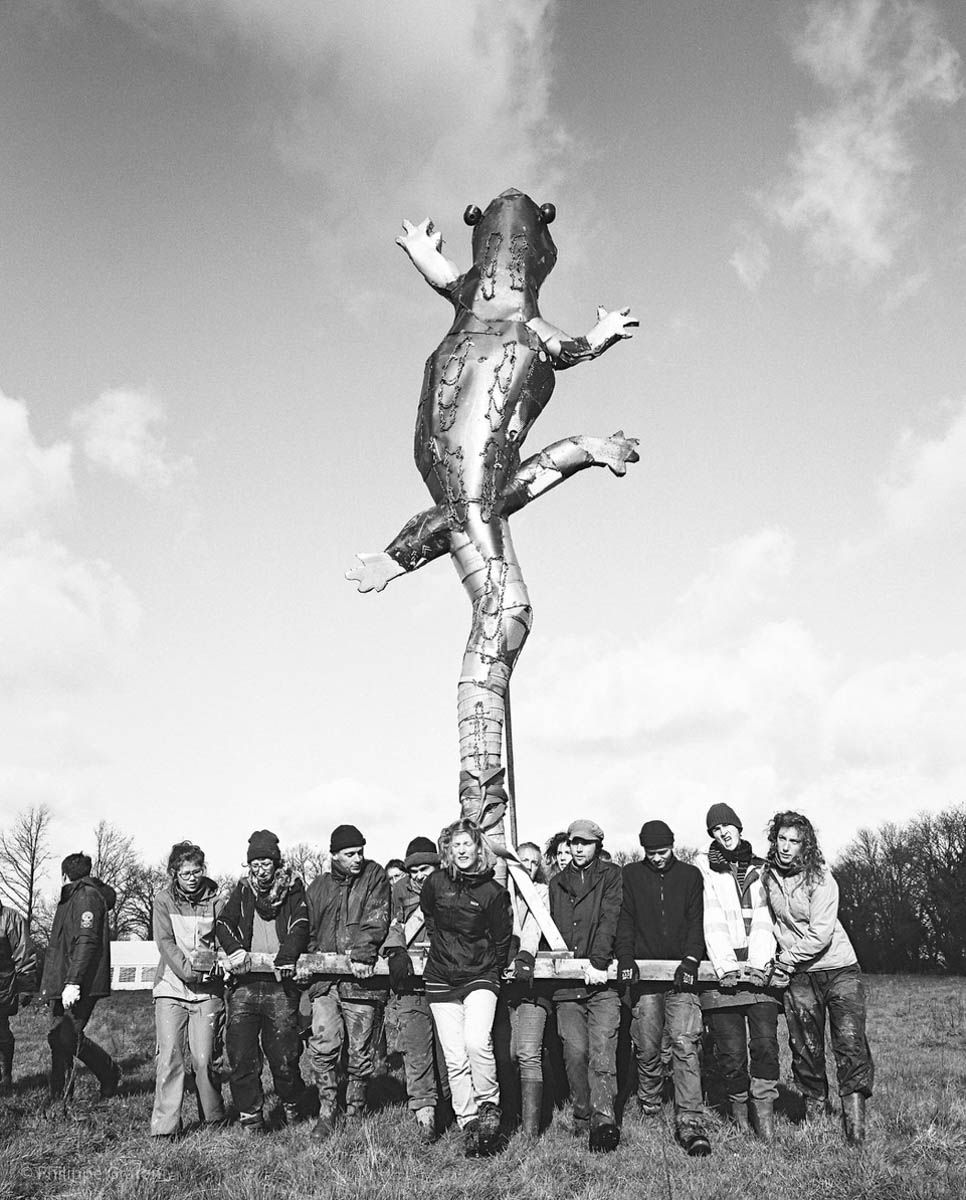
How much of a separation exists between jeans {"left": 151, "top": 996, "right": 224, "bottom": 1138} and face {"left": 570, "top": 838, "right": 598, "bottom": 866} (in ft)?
8.69

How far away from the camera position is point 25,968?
898 cm

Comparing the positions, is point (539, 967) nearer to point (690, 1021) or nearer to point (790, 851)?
point (690, 1021)

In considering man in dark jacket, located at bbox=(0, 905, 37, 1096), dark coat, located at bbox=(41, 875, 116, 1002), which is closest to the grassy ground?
dark coat, located at bbox=(41, 875, 116, 1002)

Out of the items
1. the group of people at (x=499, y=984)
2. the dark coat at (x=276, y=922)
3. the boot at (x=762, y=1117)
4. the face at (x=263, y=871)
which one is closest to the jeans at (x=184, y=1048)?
the group of people at (x=499, y=984)

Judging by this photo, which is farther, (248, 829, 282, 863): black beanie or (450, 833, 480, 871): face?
(248, 829, 282, 863): black beanie

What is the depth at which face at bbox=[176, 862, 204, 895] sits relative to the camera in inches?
287

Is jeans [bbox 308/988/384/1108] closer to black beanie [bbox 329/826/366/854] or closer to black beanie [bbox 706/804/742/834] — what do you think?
black beanie [bbox 329/826/366/854]

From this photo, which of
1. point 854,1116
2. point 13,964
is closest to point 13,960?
point 13,964

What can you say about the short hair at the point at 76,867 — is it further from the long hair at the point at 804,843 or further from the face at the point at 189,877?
the long hair at the point at 804,843

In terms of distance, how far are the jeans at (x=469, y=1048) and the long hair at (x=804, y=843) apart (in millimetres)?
2033

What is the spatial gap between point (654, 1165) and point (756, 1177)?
0.61 metres

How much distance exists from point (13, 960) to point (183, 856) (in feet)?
9.05

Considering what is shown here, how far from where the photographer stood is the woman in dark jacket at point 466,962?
6340 mm

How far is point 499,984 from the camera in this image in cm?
670
